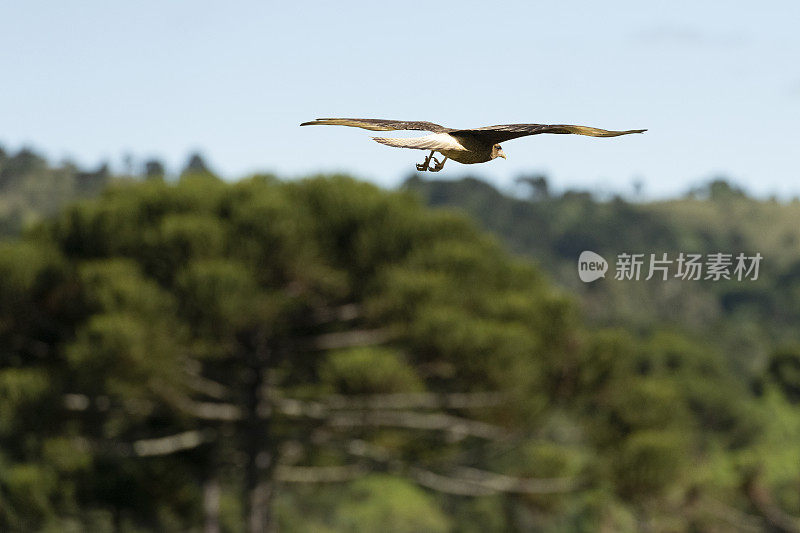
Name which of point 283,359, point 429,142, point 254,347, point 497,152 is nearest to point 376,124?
point 429,142

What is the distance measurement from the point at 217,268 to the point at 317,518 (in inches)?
1602

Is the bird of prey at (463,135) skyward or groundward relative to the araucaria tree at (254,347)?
skyward

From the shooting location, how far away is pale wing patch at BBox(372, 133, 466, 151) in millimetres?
3992

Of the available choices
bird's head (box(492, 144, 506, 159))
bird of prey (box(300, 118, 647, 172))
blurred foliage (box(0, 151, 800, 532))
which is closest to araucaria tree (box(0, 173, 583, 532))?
blurred foliage (box(0, 151, 800, 532))

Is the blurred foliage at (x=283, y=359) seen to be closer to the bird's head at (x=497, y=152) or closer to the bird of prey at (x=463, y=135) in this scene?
the bird's head at (x=497, y=152)

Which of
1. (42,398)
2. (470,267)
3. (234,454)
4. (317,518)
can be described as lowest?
(317,518)

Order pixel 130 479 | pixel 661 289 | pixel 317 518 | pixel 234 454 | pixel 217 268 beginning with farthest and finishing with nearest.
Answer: pixel 661 289, pixel 317 518, pixel 234 454, pixel 130 479, pixel 217 268

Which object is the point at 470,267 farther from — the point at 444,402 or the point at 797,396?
the point at 797,396

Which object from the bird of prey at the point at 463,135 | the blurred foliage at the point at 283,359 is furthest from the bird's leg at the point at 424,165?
the blurred foliage at the point at 283,359

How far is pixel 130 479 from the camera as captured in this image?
29.2 meters

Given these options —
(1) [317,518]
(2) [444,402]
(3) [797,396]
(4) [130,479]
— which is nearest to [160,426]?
(4) [130,479]

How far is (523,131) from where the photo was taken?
3967 mm

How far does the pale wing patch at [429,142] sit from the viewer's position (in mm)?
3992

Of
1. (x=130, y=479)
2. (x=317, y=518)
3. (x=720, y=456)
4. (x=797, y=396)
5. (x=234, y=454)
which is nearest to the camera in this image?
(x=130, y=479)
